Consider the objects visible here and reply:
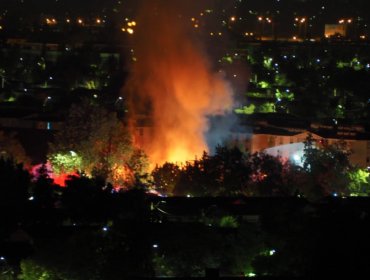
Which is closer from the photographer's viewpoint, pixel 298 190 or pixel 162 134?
pixel 298 190

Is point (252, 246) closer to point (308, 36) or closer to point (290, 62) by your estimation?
point (290, 62)

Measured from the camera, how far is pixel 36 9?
33.9 m

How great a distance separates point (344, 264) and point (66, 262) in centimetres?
171

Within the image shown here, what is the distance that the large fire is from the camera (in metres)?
10.7

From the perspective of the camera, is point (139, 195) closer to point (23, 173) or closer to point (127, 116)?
point (23, 173)

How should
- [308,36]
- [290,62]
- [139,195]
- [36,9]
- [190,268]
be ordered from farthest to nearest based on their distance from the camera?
[36,9]
[308,36]
[290,62]
[139,195]
[190,268]

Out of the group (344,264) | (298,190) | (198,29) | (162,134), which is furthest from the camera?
(198,29)

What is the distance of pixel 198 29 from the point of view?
23.7 metres

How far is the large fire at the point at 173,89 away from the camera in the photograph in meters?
10.7

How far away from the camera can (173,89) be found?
1491 centimetres

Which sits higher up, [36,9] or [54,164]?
[36,9]

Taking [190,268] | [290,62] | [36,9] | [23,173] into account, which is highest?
[36,9]

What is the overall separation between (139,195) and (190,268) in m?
1.35

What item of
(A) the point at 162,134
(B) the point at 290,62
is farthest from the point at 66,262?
(B) the point at 290,62
